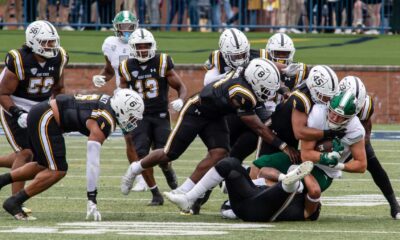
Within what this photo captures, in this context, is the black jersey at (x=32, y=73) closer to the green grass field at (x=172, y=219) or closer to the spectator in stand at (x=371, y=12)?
the green grass field at (x=172, y=219)

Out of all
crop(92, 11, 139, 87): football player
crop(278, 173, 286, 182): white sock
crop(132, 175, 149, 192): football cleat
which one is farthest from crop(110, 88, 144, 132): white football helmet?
crop(92, 11, 139, 87): football player

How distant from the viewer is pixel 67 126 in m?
10.3

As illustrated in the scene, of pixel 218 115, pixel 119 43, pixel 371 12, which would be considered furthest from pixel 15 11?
pixel 218 115

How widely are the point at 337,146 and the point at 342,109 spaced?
322 millimetres

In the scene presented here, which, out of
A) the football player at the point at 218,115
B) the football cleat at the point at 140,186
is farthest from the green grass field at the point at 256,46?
the football player at the point at 218,115

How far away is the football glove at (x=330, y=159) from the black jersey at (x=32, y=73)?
2.88m

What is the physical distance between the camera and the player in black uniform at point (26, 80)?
11.3m

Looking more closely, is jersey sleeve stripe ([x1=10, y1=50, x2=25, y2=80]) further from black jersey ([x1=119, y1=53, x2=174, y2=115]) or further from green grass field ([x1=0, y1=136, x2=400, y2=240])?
black jersey ([x1=119, y1=53, x2=174, y2=115])

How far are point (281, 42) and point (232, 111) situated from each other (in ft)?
6.03

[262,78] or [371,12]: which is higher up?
[262,78]

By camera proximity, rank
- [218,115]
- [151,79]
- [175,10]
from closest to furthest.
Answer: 1. [218,115]
2. [151,79]
3. [175,10]

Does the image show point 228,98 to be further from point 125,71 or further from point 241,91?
point 125,71

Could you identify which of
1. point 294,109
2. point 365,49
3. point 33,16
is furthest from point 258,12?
point 294,109

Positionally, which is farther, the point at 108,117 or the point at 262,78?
the point at 262,78
